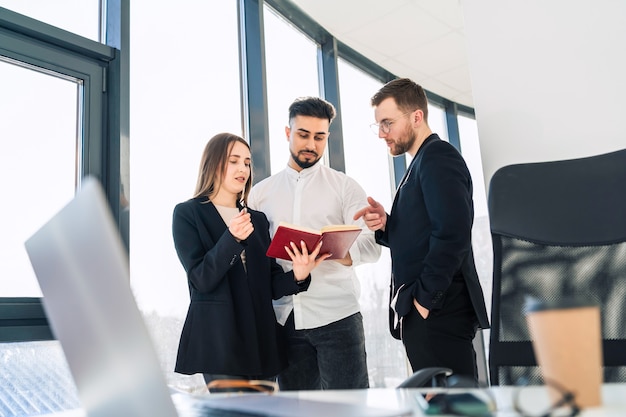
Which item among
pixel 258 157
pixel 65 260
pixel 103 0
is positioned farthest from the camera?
pixel 258 157

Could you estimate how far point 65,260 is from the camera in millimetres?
551

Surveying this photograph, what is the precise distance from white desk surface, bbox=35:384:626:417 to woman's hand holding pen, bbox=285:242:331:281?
86cm

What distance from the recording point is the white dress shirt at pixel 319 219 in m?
1.94

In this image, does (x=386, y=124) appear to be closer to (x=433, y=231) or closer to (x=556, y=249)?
(x=433, y=231)

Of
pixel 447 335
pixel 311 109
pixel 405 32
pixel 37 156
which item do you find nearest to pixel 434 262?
pixel 447 335

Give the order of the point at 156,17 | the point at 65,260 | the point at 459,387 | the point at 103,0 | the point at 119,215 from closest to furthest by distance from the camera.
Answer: the point at 65,260 → the point at 459,387 → the point at 119,215 → the point at 103,0 → the point at 156,17

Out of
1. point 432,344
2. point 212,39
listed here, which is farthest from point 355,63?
point 432,344

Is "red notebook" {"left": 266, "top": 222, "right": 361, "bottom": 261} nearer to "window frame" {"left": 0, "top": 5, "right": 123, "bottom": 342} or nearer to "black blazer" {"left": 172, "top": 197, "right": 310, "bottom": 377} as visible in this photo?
"black blazer" {"left": 172, "top": 197, "right": 310, "bottom": 377}

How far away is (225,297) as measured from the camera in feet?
5.65

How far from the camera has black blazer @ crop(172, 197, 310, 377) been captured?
5.45 feet

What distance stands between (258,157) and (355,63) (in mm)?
1627

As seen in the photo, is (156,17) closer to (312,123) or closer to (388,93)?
(312,123)

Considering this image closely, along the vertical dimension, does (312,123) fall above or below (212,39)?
below

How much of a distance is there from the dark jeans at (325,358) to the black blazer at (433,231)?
0.83 ft
